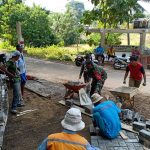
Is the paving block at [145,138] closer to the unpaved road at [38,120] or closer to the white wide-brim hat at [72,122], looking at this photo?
the unpaved road at [38,120]

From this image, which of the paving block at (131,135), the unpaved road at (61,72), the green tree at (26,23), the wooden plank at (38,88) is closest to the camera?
the paving block at (131,135)

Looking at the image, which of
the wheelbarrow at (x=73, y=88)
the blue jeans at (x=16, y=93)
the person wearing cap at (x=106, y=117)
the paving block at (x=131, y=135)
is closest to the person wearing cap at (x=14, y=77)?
the blue jeans at (x=16, y=93)

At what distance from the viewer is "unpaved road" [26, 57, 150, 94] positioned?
15.1 metres

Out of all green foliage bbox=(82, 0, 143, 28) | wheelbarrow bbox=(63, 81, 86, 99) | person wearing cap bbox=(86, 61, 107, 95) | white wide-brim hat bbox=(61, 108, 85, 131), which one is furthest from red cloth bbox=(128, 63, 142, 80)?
green foliage bbox=(82, 0, 143, 28)

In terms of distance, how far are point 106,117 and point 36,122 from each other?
2231 millimetres

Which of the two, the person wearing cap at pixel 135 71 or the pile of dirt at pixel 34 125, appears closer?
the pile of dirt at pixel 34 125

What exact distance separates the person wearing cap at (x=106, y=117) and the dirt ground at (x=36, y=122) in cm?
59

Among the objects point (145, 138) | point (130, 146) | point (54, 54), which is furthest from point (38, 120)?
point (54, 54)

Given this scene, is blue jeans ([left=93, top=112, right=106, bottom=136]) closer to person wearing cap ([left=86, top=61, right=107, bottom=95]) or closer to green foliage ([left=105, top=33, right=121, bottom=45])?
person wearing cap ([left=86, top=61, right=107, bottom=95])

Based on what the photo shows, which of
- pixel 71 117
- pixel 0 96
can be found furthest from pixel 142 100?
pixel 71 117

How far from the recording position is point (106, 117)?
705 centimetres

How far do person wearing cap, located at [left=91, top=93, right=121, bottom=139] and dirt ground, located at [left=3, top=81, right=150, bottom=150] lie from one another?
0.59 m

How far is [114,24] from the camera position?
84.4 feet

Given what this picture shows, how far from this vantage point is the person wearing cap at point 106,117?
704 centimetres
